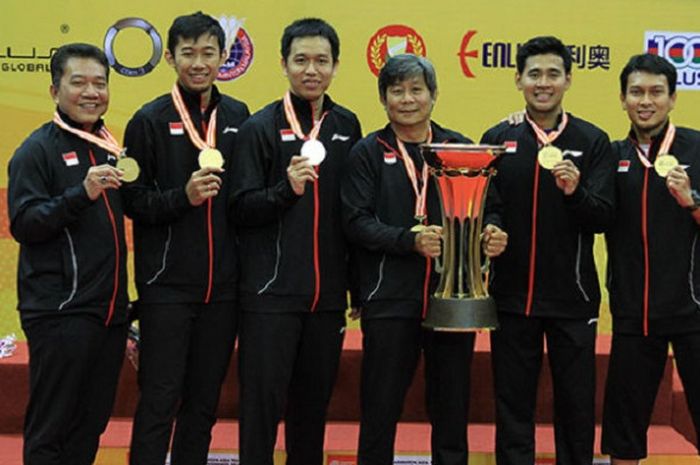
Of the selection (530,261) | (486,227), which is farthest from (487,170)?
(530,261)

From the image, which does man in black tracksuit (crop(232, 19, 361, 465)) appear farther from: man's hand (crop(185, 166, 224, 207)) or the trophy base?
the trophy base

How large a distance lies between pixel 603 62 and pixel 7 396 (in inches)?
133

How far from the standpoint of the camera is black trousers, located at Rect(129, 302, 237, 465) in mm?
2912

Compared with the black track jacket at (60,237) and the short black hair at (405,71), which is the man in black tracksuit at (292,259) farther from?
the black track jacket at (60,237)

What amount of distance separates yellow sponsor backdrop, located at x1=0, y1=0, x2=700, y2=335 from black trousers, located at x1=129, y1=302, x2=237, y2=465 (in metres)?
1.87

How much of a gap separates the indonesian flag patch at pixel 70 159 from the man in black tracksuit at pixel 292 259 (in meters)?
0.53

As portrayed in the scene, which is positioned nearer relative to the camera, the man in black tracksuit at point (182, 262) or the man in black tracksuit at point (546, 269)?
the man in black tracksuit at point (182, 262)

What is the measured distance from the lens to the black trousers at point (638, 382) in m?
3.10

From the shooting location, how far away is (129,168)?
272cm

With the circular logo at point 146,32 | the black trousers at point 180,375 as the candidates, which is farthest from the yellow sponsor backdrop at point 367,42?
the black trousers at point 180,375

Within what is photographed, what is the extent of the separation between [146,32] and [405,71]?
2.06 metres

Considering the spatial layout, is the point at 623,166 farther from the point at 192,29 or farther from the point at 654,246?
the point at 192,29

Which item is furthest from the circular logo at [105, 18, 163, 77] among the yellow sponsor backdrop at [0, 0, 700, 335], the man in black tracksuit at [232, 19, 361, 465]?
the man in black tracksuit at [232, 19, 361, 465]

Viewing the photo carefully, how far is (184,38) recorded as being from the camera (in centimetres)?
295
